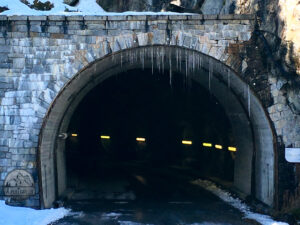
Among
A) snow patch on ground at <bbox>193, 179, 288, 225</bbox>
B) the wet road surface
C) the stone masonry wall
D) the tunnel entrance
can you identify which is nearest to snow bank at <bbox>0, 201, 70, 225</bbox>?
the wet road surface

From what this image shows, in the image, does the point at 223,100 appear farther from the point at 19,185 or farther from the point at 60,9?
the point at 19,185

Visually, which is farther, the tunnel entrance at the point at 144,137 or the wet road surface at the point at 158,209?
the tunnel entrance at the point at 144,137

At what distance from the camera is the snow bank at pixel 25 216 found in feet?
34.9

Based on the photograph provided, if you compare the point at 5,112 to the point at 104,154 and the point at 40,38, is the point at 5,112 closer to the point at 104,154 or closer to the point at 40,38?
the point at 40,38

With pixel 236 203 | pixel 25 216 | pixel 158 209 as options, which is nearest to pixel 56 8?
pixel 25 216

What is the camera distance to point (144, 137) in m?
27.8

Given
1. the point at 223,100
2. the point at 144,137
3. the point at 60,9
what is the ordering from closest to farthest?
1. the point at 60,9
2. the point at 223,100
3. the point at 144,137

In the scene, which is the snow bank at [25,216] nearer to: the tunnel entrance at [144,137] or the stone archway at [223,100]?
the stone archway at [223,100]

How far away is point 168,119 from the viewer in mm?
26609

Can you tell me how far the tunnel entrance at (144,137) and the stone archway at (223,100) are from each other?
2.92m

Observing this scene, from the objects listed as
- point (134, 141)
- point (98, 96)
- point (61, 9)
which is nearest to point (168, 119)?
point (134, 141)

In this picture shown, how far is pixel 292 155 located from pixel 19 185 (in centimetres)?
934

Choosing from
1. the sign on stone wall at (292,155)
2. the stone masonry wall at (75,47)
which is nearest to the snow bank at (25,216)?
the stone masonry wall at (75,47)

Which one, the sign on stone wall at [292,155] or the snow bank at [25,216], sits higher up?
the sign on stone wall at [292,155]
